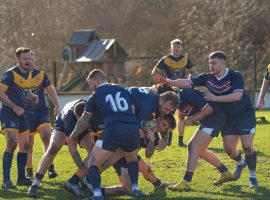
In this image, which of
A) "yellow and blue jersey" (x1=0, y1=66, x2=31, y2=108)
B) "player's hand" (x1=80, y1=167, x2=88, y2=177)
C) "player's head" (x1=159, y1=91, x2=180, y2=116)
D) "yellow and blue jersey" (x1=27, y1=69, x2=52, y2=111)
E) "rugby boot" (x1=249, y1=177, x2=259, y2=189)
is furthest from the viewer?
"yellow and blue jersey" (x1=27, y1=69, x2=52, y2=111)

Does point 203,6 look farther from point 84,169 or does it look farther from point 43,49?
point 84,169

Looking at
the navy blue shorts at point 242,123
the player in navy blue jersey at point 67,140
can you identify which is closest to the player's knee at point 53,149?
the player in navy blue jersey at point 67,140

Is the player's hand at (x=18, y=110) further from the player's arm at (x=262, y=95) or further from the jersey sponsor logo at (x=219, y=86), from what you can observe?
the player's arm at (x=262, y=95)

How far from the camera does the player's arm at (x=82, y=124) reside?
7.54 m

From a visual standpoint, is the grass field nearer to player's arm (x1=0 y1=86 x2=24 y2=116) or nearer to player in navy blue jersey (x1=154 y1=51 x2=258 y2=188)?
player in navy blue jersey (x1=154 y1=51 x2=258 y2=188)

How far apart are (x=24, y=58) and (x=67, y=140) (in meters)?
1.61

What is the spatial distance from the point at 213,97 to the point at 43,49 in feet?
105

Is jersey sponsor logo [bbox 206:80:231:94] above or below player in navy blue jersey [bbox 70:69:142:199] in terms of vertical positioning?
above

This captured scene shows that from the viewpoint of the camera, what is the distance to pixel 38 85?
9.62m

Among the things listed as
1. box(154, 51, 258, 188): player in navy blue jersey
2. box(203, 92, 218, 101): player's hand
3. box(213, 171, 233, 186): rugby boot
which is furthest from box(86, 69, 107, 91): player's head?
box(213, 171, 233, 186): rugby boot

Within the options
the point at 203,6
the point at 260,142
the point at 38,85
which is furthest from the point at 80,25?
the point at 38,85

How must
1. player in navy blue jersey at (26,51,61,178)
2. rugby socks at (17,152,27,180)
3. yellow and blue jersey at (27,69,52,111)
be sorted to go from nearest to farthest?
rugby socks at (17,152,27,180), yellow and blue jersey at (27,69,52,111), player in navy blue jersey at (26,51,61,178)

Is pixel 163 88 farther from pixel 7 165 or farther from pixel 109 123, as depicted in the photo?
pixel 7 165

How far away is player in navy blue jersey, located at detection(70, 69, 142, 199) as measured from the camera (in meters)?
7.47
